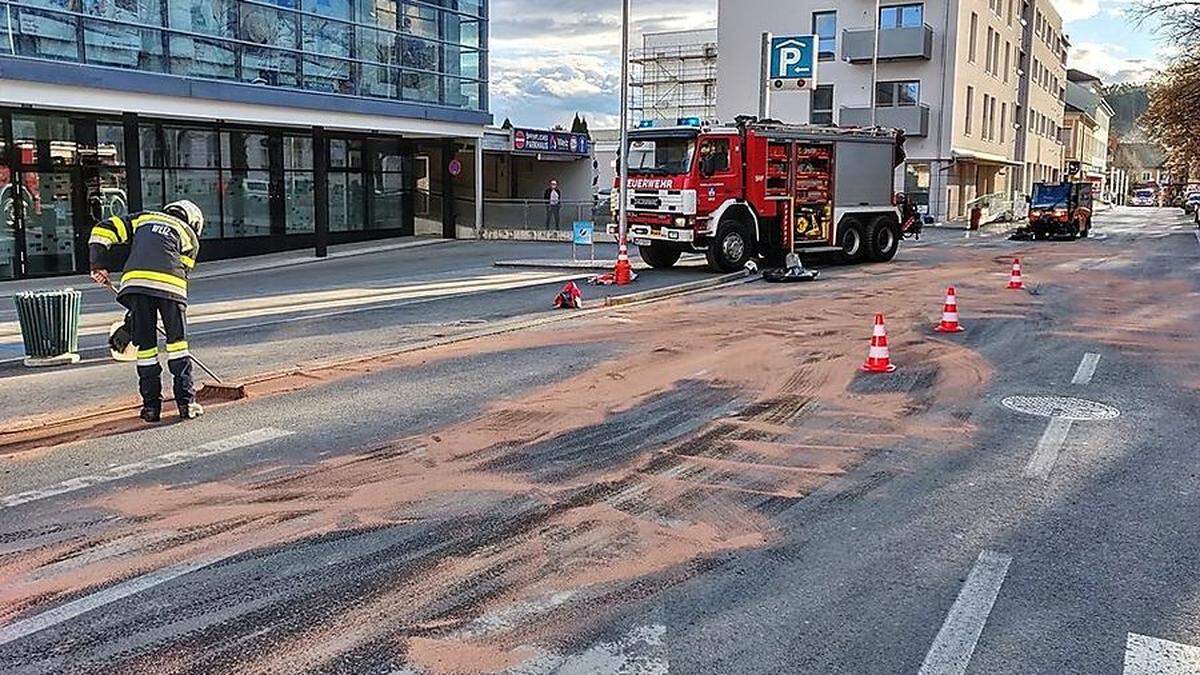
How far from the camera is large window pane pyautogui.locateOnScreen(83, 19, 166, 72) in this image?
68.1ft

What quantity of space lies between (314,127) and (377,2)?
4281 mm

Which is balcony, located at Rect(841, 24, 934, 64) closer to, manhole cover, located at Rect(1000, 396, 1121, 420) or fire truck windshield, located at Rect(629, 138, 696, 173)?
fire truck windshield, located at Rect(629, 138, 696, 173)

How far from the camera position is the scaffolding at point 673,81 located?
63469 mm

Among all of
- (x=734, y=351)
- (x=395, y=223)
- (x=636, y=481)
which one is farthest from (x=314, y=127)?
(x=636, y=481)

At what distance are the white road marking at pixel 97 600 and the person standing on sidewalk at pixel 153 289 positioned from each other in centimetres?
357

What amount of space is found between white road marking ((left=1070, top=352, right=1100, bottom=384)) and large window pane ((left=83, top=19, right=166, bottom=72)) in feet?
61.6

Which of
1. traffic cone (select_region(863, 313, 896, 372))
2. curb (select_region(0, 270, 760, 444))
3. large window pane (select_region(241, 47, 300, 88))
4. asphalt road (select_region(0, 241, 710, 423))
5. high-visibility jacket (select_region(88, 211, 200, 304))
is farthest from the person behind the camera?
large window pane (select_region(241, 47, 300, 88))

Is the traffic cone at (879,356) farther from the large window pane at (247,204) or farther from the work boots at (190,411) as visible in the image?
the large window pane at (247,204)

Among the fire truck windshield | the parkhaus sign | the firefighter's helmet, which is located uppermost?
the parkhaus sign

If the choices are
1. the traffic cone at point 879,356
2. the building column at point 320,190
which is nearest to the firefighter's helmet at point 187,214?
the traffic cone at point 879,356

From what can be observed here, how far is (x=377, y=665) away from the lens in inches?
165

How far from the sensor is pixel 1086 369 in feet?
36.3

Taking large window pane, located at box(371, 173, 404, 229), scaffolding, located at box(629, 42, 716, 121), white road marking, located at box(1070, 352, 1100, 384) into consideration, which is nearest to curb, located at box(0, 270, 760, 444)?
white road marking, located at box(1070, 352, 1100, 384)

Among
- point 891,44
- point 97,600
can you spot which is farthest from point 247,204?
point 891,44
